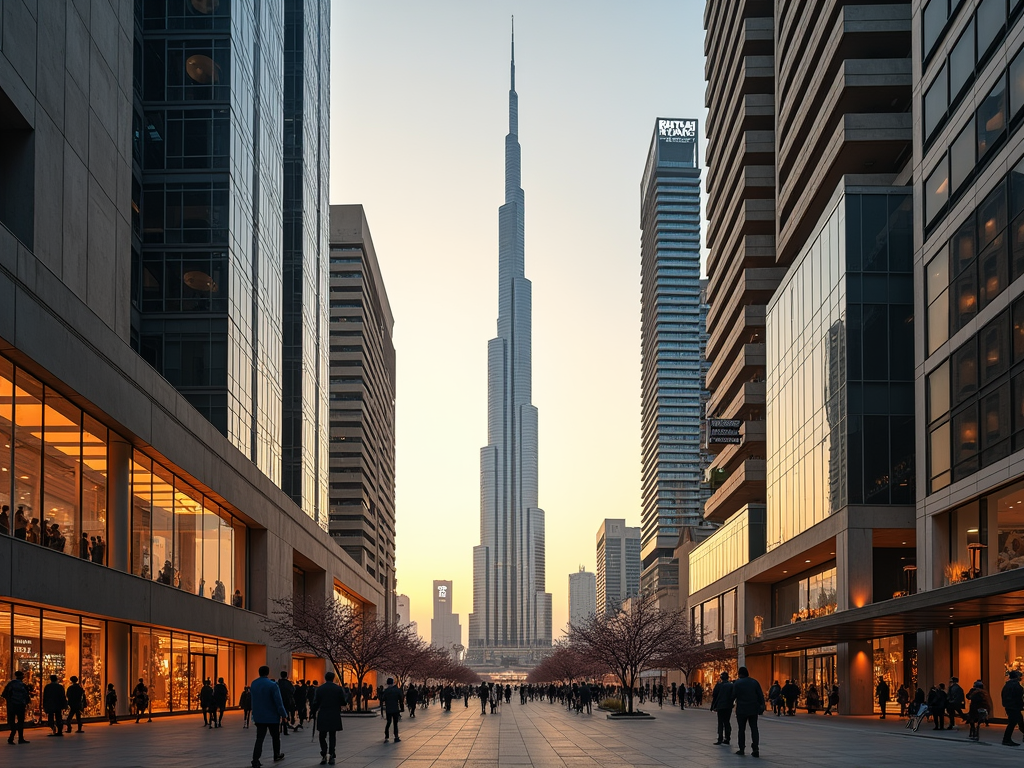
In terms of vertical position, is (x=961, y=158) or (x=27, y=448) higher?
(x=961, y=158)

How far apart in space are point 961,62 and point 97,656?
1359 inches

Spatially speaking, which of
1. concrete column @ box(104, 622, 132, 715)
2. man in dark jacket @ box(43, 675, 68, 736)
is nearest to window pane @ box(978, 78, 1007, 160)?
man in dark jacket @ box(43, 675, 68, 736)

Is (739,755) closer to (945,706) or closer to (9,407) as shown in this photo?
(945,706)

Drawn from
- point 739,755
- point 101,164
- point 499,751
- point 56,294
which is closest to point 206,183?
point 101,164

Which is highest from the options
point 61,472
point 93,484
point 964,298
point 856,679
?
point 964,298

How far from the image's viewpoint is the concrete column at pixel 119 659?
128ft

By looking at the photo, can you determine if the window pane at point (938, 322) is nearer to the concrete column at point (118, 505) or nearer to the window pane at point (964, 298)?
the window pane at point (964, 298)

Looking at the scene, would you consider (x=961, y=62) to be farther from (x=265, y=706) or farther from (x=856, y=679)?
(x=265, y=706)

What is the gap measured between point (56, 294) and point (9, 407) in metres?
3.38

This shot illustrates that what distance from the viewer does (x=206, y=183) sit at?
5659 centimetres

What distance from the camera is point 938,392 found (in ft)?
137

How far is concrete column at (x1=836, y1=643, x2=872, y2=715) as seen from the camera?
1971 inches

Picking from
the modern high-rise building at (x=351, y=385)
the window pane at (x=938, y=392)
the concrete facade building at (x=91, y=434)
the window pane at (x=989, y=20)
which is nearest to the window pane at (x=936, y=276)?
the window pane at (x=938, y=392)

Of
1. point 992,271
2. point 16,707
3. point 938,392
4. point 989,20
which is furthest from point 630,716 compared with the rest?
point 989,20
